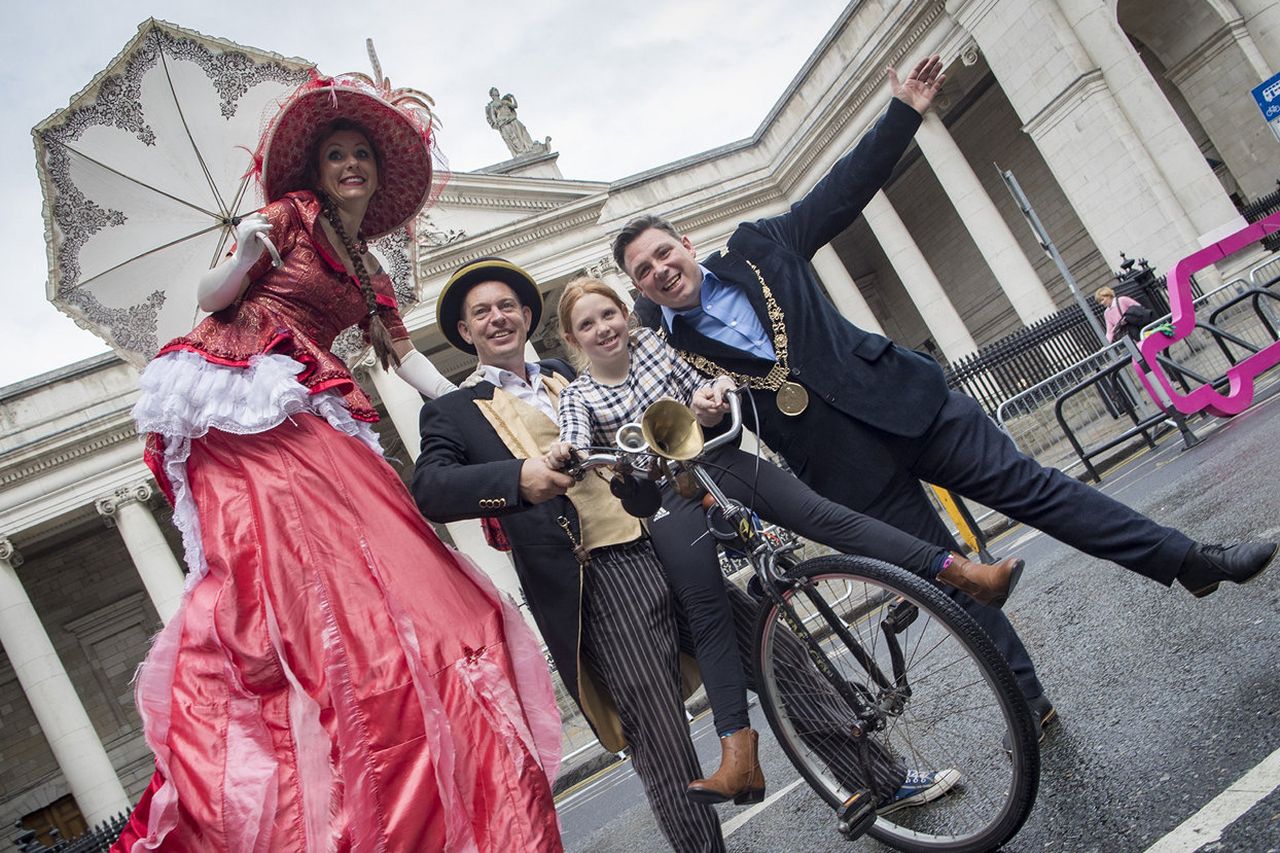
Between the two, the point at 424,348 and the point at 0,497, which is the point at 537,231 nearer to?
the point at 424,348

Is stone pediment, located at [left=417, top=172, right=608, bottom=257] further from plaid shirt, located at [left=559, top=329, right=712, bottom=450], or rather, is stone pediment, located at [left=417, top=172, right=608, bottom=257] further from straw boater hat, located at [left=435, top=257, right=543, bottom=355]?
plaid shirt, located at [left=559, top=329, right=712, bottom=450]

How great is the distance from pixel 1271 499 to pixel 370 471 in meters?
4.49

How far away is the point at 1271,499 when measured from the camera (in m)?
4.54

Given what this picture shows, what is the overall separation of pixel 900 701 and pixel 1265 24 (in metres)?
18.4

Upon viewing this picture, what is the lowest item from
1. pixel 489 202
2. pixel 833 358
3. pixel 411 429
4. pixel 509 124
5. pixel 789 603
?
pixel 789 603

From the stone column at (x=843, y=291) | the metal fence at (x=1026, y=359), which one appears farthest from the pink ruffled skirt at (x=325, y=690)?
the stone column at (x=843, y=291)

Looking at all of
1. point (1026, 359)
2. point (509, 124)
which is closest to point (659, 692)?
point (1026, 359)

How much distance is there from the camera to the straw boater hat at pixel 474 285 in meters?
3.09

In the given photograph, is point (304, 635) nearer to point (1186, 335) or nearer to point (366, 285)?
point (366, 285)

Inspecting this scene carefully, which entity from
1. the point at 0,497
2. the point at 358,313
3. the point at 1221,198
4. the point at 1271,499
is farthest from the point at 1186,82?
the point at 0,497

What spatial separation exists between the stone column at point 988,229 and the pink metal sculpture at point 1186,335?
29.9ft

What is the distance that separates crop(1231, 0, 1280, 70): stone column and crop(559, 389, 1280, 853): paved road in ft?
45.7

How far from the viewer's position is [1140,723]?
2.52 m

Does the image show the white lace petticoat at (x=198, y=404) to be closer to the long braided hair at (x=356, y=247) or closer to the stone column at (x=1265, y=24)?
the long braided hair at (x=356, y=247)
